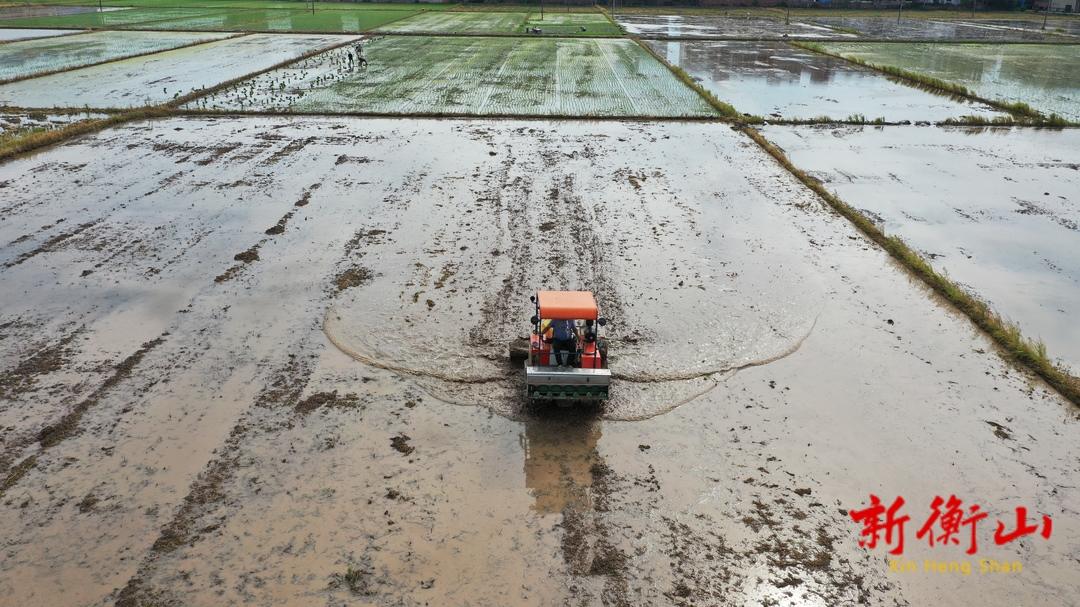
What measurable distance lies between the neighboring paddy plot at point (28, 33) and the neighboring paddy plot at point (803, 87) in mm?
35526

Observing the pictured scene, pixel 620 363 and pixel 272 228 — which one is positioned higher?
pixel 272 228

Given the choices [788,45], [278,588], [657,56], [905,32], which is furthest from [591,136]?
[905,32]

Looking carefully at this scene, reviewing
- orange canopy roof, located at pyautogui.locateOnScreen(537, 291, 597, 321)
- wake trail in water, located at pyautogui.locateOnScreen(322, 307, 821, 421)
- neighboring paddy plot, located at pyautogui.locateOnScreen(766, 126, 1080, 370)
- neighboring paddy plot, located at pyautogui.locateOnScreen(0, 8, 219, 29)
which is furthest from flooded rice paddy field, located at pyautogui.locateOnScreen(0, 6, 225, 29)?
orange canopy roof, located at pyautogui.locateOnScreen(537, 291, 597, 321)

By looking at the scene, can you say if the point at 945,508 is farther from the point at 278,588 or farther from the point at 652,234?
the point at 652,234

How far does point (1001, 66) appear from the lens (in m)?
32.8

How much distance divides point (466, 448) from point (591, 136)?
13770 millimetres

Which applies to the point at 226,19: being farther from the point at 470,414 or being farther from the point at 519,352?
the point at 470,414

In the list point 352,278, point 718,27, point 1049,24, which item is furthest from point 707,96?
point 1049,24

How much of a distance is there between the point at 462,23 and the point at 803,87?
104 ft

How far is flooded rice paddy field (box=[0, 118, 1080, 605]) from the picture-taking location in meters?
5.38

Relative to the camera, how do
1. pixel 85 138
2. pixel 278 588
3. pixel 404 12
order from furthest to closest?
pixel 404 12 < pixel 85 138 < pixel 278 588

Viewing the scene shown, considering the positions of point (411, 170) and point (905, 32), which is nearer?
point (411, 170)

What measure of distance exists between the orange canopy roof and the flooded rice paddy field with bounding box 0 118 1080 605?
1.05m

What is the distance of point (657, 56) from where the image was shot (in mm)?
34188
